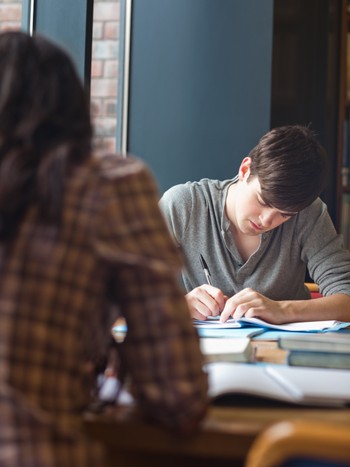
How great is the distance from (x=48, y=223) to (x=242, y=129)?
2604mm

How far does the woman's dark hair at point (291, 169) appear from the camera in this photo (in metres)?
2.13

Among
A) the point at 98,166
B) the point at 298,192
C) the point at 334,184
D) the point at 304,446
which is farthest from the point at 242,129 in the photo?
the point at 304,446

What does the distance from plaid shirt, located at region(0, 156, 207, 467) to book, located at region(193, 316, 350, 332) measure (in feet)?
3.37

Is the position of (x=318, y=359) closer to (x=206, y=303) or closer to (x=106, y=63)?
(x=206, y=303)

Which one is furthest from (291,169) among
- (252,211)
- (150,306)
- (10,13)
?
(10,13)

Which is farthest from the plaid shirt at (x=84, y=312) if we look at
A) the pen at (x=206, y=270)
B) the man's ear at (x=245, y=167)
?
the pen at (x=206, y=270)

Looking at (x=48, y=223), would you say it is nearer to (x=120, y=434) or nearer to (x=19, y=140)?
(x=19, y=140)

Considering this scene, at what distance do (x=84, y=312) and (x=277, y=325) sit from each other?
1.22 m

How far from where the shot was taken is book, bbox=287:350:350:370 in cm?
135

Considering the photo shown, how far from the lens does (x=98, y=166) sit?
0.91 m

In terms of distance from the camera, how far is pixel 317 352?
1394 millimetres

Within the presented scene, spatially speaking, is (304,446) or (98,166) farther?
(98,166)

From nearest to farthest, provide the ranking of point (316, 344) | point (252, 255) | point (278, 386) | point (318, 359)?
point (278, 386)
point (318, 359)
point (316, 344)
point (252, 255)

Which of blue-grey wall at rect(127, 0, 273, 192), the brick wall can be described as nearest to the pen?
blue-grey wall at rect(127, 0, 273, 192)
